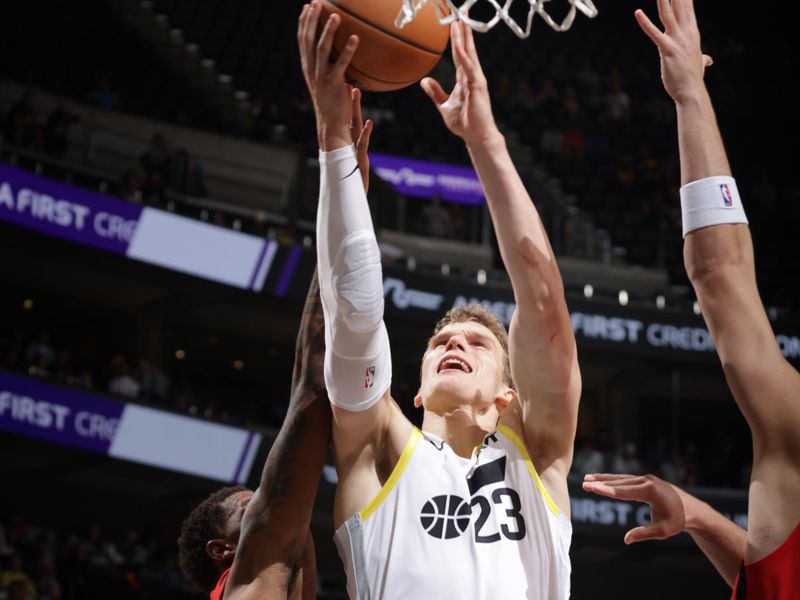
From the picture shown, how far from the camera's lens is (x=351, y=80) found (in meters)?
2.75

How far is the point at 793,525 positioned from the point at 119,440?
10207 millimetres

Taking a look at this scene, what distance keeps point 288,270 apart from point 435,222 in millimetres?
3160

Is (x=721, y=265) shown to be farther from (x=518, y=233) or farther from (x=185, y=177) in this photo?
(x=185, y=177)

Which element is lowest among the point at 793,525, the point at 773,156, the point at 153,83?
the point at 793,525

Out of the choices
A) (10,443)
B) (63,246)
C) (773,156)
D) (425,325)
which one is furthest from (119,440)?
(773,156)

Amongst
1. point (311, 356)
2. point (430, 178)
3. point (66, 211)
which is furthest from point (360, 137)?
point (430, 178)

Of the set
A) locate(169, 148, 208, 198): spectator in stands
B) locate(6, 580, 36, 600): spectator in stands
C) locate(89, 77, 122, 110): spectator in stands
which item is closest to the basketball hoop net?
locate(6, 580, 36, 600): spectator in stands

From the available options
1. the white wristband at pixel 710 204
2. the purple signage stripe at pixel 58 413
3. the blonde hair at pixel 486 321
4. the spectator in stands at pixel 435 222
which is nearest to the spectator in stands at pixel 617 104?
the spectator in stands at pixel 435 222

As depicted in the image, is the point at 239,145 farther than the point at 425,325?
Yes

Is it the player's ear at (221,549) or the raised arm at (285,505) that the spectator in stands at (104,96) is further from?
the raised arm at (285,505)

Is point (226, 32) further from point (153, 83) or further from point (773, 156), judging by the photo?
point (773, 156)

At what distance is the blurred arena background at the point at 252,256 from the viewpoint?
11.9 m

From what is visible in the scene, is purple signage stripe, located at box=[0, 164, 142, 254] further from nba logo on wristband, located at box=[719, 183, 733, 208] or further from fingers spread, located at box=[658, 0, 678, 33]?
nba logo on wristband, located at box=[719, 183, 733, 208]

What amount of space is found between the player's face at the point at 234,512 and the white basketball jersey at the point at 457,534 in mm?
602
